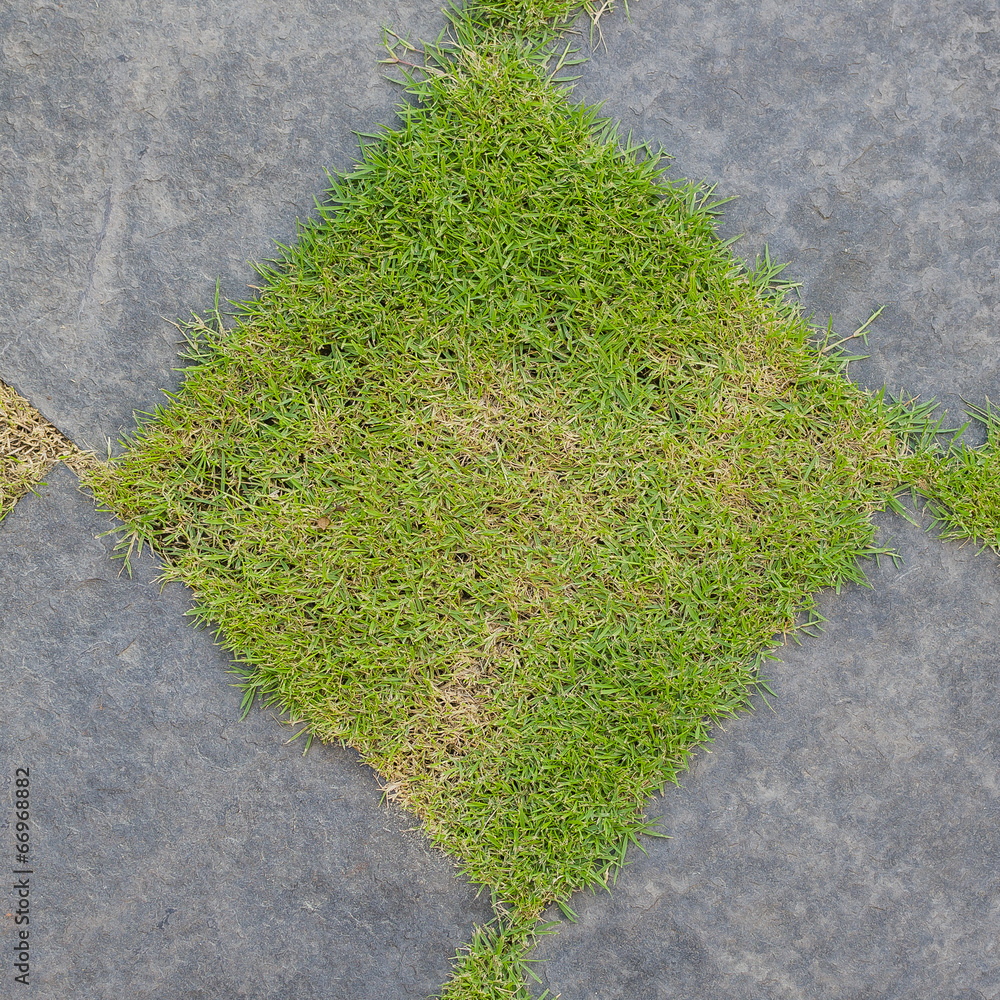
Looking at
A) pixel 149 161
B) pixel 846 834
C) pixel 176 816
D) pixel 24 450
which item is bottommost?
pixel 176 816

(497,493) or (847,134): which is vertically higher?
(847,134)

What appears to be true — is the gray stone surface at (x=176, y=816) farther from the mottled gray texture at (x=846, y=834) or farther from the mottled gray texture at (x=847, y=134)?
the mottled gray texture at (x=847, y=134)

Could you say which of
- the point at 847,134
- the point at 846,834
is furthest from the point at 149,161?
the point at 846,834

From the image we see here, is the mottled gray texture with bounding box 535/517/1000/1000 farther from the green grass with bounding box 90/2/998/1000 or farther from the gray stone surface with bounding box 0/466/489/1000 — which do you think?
the gray stone surface with bounding box 0/466/489/1000
